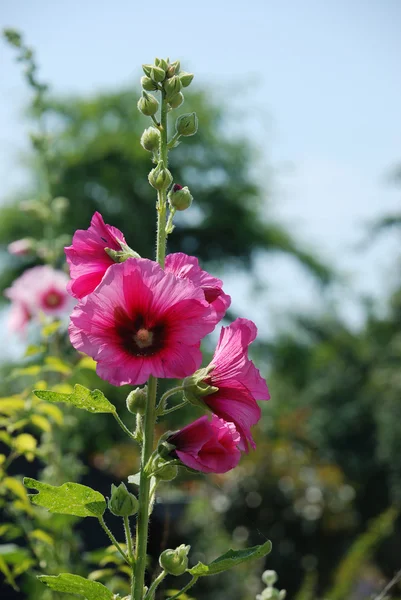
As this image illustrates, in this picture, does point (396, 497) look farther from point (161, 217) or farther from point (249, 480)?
point (161, 217)

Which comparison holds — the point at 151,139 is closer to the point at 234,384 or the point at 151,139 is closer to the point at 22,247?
the point at 234,384

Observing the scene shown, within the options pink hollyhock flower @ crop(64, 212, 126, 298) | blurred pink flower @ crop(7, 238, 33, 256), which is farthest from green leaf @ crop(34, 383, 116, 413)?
blurred pink flower @ crop(7, 238, 33, 256)

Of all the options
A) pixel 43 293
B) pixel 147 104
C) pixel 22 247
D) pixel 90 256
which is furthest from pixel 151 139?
pixel 22 247

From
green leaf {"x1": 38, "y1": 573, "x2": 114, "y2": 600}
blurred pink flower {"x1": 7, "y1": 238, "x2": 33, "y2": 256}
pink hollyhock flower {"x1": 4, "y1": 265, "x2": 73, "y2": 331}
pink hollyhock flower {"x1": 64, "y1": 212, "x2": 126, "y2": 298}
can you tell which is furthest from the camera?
blurred pink flower {"x1": 7, "y1": 238, "x2": 33, "y2": 256}

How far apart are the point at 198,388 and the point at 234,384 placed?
44 millimetres

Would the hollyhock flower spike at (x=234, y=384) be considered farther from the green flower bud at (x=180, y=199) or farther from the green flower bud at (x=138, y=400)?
the green flower bud at (x=180, y=199)

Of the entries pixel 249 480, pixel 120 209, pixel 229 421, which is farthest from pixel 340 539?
pixel 229 421

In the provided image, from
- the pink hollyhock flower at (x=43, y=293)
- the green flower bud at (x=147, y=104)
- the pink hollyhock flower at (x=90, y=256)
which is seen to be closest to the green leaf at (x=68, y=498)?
the pink hollyhock flower at (x=90, y=256)

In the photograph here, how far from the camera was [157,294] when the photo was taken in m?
0.87

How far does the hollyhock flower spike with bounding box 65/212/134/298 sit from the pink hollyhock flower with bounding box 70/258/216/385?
0.08m

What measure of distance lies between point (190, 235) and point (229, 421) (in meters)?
12.6

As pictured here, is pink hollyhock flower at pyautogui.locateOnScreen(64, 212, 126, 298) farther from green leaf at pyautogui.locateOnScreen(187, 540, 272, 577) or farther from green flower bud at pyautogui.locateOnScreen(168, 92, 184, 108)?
green leaf at pyautogui.locateOnScreen(187, 540, 272, 577)

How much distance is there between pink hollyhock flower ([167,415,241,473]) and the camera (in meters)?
0.86

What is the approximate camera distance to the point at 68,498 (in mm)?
854
